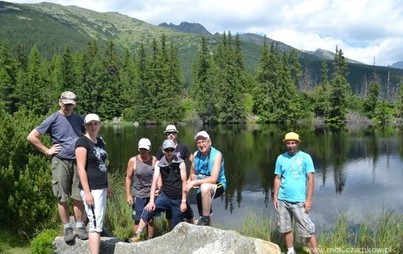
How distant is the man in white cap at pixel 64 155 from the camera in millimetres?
5648

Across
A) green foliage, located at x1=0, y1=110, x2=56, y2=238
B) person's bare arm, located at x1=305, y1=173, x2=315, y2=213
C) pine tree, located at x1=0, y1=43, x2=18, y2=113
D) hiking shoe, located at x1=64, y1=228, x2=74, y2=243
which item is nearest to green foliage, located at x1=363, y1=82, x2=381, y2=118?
pine tree, located at x1=0, y1=43, x2=18, y2=113

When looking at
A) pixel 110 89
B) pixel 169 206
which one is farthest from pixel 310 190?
pixel 110 89

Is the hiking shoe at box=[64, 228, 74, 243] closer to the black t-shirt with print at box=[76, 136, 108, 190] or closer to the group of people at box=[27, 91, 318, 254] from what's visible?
the group of people at box=[27, 91, 318, 254]

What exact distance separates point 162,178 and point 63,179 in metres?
1.41

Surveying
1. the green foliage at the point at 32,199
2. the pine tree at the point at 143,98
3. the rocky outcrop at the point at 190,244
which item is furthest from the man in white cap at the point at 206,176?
the pine tree at the point at 143,98

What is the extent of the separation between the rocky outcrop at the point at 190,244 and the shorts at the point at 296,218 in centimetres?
91

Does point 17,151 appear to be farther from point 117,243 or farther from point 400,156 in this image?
point 400,156

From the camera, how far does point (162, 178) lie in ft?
20.2

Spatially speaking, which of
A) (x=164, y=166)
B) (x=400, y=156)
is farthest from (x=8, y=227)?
(x=400, y=156)

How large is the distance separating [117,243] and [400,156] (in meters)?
29.5

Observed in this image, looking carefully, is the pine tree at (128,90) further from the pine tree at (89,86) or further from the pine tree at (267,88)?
the pine tree at (267,88)

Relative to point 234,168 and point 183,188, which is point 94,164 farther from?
point 234,168

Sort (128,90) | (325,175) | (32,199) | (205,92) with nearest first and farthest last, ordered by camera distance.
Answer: (32,199)
(325,175)
(205,92)
(128,90)

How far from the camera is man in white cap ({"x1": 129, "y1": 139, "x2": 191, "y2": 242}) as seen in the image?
6.06m
